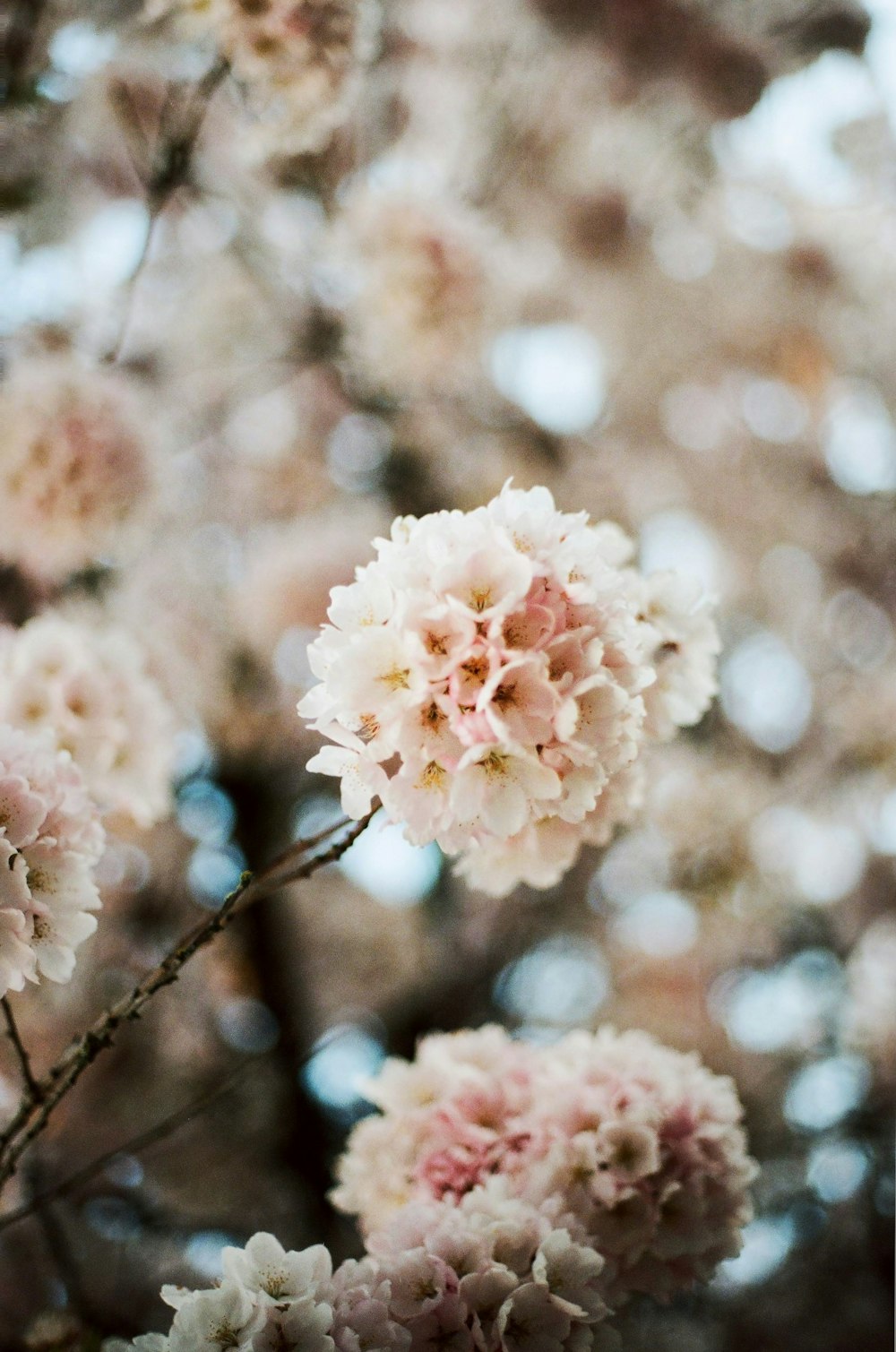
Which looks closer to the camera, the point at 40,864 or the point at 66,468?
the point at 40,864

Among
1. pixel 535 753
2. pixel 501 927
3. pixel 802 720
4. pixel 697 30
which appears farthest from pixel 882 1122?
pixel 697 30

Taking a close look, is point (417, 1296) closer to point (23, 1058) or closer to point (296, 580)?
point (23, 1058)

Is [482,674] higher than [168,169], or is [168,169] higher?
[168,169]

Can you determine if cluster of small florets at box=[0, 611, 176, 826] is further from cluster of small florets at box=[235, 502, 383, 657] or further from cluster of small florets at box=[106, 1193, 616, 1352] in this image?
cluster of small florets at box=[235, 502, 383, 657]

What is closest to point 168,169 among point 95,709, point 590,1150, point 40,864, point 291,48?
point 291,48

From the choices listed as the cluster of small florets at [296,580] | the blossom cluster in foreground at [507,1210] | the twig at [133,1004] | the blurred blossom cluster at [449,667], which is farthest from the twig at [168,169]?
the blossom cluster in foreground at [507,1210]

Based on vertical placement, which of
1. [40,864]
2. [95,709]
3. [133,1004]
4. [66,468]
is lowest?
[133,1004]

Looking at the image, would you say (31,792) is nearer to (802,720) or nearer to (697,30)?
(697,30)
